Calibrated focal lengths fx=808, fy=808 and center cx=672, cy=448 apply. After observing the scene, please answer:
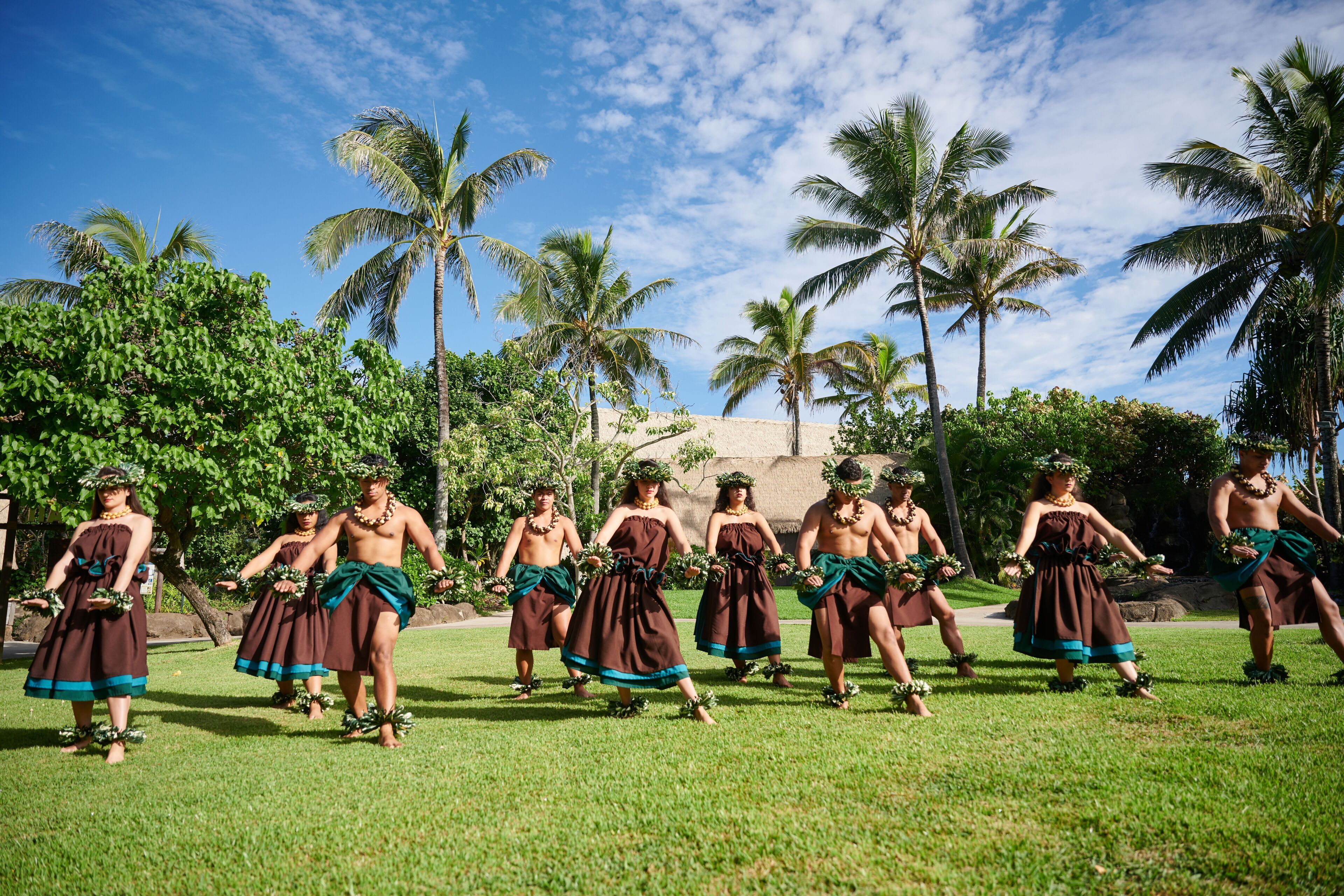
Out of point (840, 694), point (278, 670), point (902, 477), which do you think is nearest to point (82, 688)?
point (278, 670)

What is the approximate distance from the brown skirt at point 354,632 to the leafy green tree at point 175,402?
A: 5.49m

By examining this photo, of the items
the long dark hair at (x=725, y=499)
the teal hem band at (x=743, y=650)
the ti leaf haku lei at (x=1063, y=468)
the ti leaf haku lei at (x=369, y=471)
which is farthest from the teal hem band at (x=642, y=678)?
the ti leaf haku lei at (x=1063, y=468)

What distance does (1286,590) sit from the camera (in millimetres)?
6355

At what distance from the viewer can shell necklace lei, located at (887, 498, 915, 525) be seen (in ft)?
25.6

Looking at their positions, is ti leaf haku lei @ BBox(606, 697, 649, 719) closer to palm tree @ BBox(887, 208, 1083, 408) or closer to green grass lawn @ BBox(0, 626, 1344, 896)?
green grass lawn @ BBox(0, 626, 1344, 896)

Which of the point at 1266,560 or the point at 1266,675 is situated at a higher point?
the point at 1266,560

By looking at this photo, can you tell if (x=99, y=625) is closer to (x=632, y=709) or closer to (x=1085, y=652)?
(x=632, y=709)

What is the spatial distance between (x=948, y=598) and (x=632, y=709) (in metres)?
15.7

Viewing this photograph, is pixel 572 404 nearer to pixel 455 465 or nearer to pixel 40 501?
pixel 455 465

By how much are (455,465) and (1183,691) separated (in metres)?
16.0

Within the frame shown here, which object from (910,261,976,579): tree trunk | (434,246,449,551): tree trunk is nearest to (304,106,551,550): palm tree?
(434,246,449,551): tree trunk

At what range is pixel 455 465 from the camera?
19.2m

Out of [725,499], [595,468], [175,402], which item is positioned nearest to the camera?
[725,499]

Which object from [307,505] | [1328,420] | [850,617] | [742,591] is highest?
[1328,420]
